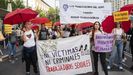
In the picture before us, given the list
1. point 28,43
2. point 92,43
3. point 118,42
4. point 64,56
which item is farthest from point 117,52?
point 28,43

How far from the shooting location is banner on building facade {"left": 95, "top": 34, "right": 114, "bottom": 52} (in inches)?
458

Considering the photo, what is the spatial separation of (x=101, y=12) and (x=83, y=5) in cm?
67

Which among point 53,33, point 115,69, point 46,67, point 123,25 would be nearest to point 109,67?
point 115,69

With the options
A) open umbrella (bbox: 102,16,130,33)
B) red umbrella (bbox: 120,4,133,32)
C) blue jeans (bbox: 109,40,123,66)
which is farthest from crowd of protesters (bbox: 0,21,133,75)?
open umbrella (bbox: 102,16,130,33)

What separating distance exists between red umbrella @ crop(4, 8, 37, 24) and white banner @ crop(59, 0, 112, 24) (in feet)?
4.52

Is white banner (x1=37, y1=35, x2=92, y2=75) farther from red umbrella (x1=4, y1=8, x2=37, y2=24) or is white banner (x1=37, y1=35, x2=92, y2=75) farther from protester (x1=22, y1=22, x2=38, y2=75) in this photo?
red umbrella (x1=4, y1=8, x2=37, y2=24)

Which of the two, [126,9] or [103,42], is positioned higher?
[126,9]

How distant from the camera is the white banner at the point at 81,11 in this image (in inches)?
578

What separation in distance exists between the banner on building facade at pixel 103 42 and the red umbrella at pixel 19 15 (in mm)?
2840

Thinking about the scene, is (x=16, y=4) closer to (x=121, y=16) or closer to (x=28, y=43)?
(x=121, y=16)

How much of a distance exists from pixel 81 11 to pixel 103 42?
3208 millimetres

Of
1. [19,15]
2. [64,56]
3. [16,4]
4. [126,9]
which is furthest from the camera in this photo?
[16,4]

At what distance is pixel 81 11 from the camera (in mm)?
14758

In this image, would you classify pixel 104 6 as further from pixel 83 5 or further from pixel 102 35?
pixel 102 35
